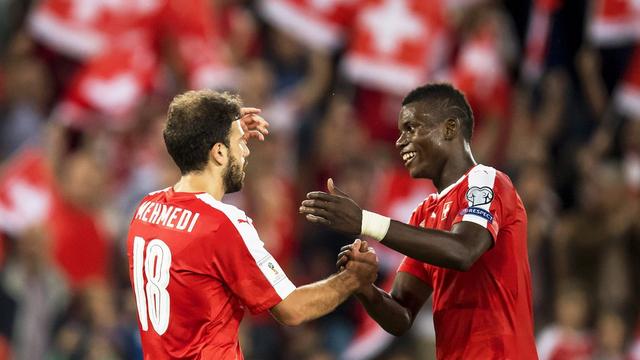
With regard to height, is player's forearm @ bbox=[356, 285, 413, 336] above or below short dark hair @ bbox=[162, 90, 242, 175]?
below

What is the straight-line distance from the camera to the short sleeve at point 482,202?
5.14 meters

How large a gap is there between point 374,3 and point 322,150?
1.43 metres

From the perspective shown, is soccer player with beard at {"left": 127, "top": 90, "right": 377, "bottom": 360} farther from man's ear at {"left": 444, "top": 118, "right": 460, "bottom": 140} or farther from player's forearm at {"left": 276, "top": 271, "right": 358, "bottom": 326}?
man's ear at {"left": 444, "top": 118, "right": 460, "bottom": 140}

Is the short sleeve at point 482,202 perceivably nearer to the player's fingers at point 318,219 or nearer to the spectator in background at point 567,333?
the player's fingers at point 318,219

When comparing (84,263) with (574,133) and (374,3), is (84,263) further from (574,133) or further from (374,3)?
(574,133)

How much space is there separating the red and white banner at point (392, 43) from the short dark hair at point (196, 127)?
17.5ft

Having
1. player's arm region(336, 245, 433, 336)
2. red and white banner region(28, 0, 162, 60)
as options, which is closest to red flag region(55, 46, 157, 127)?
red and white banner region(28, 0, 162, 60)

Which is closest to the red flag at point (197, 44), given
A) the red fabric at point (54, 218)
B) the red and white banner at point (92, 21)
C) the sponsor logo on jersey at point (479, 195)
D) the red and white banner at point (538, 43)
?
the red and white banner at point (92, 21)

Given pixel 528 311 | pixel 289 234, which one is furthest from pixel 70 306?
pixel 528 311

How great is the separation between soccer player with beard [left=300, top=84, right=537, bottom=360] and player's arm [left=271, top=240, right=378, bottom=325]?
0.07 m

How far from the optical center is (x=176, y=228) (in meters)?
5.05

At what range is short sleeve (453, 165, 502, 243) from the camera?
5.14 meters

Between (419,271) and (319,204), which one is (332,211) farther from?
(419,271)

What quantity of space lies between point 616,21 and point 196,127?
7.02m
